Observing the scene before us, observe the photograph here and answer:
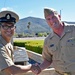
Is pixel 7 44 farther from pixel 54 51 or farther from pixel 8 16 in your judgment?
pixel 54 51

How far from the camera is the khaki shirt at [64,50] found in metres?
3.53

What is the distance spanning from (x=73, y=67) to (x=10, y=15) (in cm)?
120

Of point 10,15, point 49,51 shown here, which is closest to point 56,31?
point 49,51

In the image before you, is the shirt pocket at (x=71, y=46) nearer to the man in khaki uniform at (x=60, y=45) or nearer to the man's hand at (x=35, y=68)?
the man in khaki uniform at (x=60, y=45)

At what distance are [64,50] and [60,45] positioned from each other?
0.11 m

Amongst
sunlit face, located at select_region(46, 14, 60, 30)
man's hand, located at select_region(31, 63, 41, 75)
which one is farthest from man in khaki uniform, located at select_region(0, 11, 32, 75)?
sunlit face, located at select_region(46, 14, 60, 30)

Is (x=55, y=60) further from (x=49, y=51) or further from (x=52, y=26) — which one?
(x=52, y=26)

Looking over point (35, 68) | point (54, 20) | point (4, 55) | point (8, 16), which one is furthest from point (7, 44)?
point (54, 20)

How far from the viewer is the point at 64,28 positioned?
365 centimetres

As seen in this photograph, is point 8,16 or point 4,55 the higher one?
point 8,16

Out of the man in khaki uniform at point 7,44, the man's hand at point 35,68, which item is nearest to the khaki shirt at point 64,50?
the man's hand at point 35,68

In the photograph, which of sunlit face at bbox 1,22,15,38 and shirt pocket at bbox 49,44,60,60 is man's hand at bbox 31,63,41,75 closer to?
shirt pocket at bbox 49,44,60,60

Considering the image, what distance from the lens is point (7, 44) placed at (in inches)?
117

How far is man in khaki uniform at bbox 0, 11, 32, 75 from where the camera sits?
2873 millimetres
